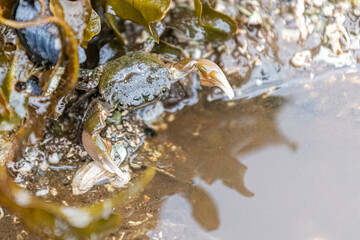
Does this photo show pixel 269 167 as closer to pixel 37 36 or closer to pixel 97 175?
pixel 97 175

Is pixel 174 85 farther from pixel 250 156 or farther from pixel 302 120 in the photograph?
pixel 302 120

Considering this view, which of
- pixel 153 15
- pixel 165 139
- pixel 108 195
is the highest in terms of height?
pixel 153 15

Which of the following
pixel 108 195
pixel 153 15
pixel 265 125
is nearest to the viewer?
pixel 153 15

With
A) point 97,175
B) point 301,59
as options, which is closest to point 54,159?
point 97,175

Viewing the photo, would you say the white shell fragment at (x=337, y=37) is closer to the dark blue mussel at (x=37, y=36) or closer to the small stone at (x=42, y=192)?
the dark blue mussel at (x=37, y=36)

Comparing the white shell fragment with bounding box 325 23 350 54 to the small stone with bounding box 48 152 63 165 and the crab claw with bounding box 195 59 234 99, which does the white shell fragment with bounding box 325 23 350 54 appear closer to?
the crab claw with bounding box 195 59 234 99

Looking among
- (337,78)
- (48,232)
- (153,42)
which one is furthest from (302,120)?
(48,232)

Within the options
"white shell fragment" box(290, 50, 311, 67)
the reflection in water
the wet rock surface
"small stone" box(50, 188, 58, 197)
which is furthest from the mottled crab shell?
"white shell fragment" box(290, 50, 311, 67)
